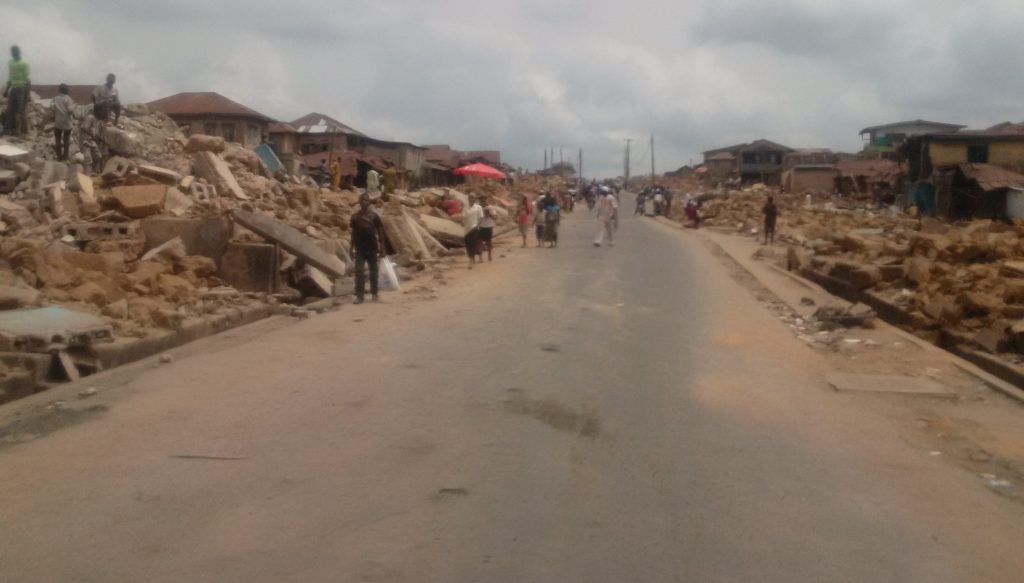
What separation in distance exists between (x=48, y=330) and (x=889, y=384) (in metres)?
8.57

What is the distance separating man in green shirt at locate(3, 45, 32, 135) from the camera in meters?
19.6

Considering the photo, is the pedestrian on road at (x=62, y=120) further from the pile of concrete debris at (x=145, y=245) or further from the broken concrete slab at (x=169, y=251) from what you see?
the broken concrete slab at (x=169, y=251)

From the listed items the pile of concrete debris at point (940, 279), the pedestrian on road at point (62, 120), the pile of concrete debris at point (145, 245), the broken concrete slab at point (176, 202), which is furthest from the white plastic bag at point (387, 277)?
the pile of concrete debris at point (940, 279)

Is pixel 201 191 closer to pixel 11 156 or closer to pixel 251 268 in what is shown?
pixel 11 156

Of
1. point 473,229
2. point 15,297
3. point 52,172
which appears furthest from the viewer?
point 473,229

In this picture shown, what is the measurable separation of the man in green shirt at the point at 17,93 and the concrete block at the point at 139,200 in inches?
187

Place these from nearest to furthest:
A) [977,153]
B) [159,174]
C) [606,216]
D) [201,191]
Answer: [159,174], [201,191], [606,216], [977,153]

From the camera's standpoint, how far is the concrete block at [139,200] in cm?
1673

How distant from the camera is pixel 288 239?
51.3 feet

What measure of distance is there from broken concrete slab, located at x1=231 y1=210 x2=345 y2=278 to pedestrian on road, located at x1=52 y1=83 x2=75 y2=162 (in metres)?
5.92

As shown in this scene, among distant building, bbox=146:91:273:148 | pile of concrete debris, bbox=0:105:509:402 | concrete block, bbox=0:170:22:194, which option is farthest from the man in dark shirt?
distant building, bbox=146:91:273:148

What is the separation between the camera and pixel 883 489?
6.41 metres

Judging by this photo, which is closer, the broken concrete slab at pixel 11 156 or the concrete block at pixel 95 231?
the concrete block at pixel 95 231

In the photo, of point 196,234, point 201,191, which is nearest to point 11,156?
point 201,191
